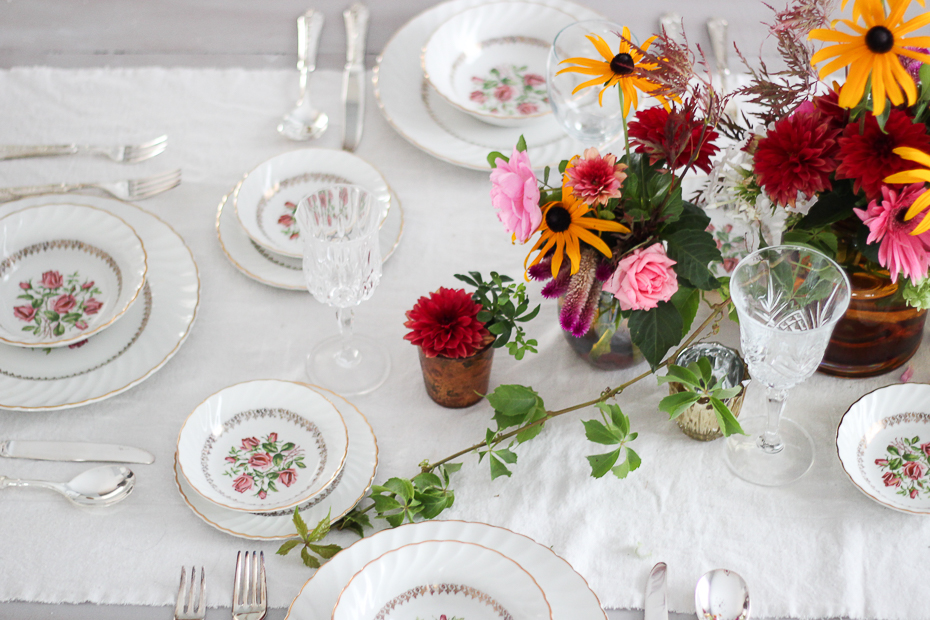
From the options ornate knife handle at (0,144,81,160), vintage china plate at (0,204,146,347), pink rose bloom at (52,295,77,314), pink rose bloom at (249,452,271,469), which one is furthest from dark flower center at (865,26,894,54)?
ornate knife handle at (0,144,81,160)

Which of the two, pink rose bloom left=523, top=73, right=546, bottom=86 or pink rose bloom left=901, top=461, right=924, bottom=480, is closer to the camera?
pink rose bloom left=901, top=461, right=924, bottom=480

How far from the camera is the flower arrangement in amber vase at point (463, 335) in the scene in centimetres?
84

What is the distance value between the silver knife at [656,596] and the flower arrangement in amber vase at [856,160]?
342 millimetres

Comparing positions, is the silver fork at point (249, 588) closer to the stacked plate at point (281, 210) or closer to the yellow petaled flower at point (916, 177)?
the stacked plate at point (281, 210)

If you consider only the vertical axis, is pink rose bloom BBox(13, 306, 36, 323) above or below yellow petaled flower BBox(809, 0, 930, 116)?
below

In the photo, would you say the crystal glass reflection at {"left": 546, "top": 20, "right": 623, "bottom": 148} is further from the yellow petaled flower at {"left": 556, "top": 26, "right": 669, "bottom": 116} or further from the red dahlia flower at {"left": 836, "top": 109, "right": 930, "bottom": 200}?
the red dahlia flower at {"left": 836, "top": 109, "right": 930, "bottom": 200}

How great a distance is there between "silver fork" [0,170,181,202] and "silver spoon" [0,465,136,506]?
0.43 meters

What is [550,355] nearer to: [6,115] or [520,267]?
[520,267]

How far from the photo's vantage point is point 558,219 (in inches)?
29.5

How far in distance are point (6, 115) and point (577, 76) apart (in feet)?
2.82

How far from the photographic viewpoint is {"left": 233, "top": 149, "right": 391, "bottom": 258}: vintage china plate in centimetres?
107

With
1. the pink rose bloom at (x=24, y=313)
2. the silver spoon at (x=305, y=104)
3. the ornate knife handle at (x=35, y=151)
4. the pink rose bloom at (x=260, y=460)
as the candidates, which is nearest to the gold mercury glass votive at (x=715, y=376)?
the pink rose bloom at (x=260, y=460)

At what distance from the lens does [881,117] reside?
67 centimetres

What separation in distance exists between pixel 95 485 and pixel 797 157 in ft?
2.49
